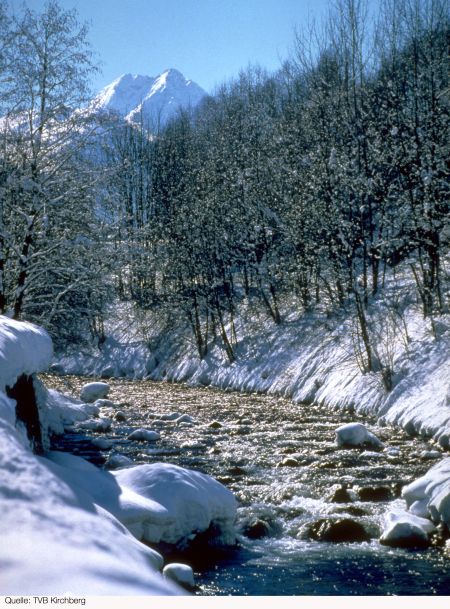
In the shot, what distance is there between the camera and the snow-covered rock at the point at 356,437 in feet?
36.8

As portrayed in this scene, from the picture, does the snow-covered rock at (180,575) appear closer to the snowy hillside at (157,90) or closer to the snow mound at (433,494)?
the snow mound at (433,494)

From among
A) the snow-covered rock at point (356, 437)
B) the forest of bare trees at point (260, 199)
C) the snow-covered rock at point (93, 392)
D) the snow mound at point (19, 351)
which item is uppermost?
the forest of bare trees at point (260, 199)

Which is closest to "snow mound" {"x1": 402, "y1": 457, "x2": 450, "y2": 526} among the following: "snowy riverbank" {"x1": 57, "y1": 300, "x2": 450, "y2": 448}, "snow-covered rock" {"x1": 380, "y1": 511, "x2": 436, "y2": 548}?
"snow-covered rock" {"x1": 380, "y1": 511, "x2": 436, "y2": 548}

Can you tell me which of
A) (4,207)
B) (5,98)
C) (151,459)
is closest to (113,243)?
(4,207)

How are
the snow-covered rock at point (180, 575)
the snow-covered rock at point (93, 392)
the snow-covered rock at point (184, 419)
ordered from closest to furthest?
the snow-covered rock at point (180, 575) < the snow-covered rock at point (184, 419) < the snow-covered rock at point (93, 392)

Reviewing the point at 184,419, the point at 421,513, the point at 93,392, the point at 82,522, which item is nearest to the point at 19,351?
the point at 82,522

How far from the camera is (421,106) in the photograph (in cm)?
1930

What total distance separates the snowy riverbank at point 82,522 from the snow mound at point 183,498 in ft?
0.04

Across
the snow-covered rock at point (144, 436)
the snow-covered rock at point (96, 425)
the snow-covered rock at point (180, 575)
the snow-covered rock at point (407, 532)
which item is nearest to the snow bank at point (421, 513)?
the snow-covered rock at point (407, 532)

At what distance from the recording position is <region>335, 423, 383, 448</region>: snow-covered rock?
1120 centimetres

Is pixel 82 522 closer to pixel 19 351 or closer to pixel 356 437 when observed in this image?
pixel 19 351

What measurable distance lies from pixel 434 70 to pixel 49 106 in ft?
37.7

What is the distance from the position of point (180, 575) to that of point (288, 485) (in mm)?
3664

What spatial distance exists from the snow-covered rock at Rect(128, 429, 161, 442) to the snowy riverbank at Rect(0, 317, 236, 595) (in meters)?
5.56
